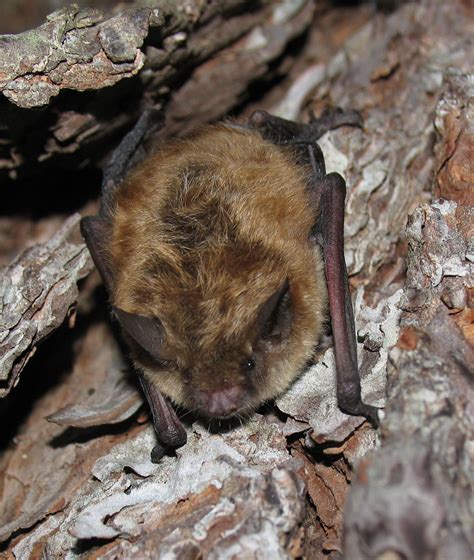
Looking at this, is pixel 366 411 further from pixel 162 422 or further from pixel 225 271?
pixel 162 422

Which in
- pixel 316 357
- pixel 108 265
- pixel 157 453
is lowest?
pixel 316 357

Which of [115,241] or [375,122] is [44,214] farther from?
[375,122]

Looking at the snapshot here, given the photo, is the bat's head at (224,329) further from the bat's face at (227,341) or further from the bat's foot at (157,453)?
the bat's foot at (157,453)

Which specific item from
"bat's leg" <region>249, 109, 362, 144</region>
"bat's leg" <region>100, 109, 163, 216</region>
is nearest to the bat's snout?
"bat's leg" <region>100, 109, 163, 216</region>

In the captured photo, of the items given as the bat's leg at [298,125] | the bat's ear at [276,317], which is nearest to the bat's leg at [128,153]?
the bat's leg at [298,125]

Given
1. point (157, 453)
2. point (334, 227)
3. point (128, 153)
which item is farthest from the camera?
point (128, 153)

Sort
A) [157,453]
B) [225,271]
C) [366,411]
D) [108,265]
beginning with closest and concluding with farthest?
[366,411], [225,271], [157,453], [108,265]

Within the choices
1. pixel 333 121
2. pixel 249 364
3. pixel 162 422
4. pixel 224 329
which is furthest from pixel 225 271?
pixel 333 121
